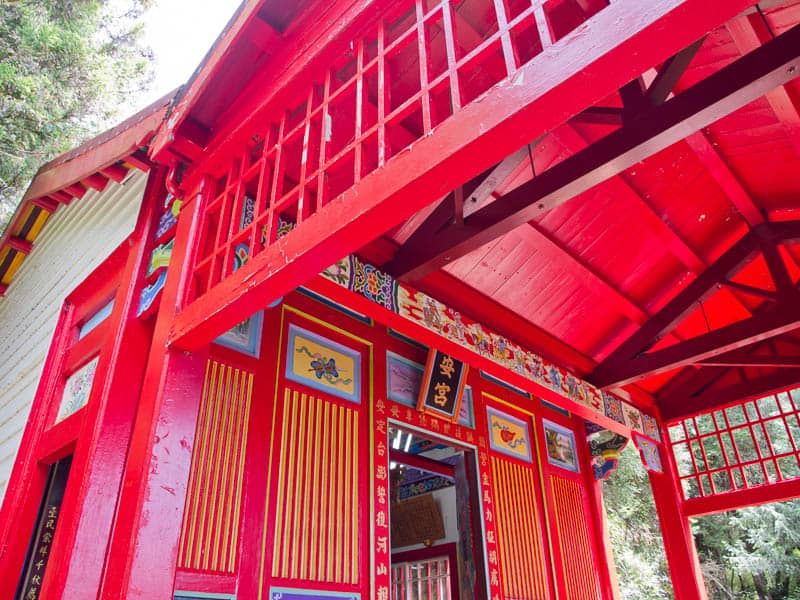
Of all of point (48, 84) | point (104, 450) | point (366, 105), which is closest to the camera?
point (366, 105)

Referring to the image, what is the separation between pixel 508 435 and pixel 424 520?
55.7 inches

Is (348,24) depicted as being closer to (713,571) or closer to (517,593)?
(517,593)

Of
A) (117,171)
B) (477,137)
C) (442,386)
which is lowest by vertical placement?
(477,137)

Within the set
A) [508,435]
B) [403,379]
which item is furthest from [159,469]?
[508,435]

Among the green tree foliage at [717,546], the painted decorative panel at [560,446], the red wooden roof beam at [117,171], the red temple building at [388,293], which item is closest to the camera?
the red temple building at [388,293]

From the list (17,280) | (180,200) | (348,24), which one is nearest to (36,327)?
(17,280)

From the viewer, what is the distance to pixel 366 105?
2115 millimetres

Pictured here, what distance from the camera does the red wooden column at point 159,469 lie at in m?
2.10

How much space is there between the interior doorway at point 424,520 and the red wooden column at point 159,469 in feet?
8.88

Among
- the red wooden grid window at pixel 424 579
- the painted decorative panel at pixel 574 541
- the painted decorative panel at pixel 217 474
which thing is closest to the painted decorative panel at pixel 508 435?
the painted decorative panel at pixel 574 541

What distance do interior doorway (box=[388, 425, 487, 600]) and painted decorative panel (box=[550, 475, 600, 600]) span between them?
2.95 feet

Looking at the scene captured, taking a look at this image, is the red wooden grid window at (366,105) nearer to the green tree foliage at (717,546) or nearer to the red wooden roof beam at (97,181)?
the red wooden roof beam at (97,181)

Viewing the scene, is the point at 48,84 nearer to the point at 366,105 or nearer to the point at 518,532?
the point at 366,105

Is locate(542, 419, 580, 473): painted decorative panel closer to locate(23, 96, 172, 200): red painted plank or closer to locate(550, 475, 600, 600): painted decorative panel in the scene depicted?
locate(550, 475, 600, 600): painted decorative panel
